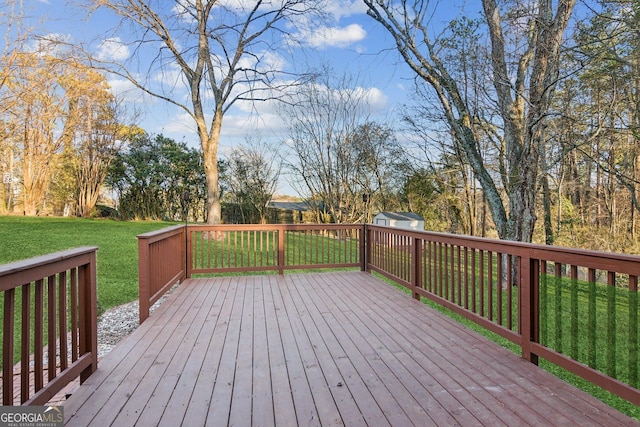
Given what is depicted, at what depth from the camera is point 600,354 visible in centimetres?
351

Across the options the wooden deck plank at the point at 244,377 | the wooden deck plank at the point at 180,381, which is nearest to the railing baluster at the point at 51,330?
the wooden deck plank at the point at 180,381

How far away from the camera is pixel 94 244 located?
8562 millimetres

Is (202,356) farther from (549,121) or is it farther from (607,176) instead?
(607,176)

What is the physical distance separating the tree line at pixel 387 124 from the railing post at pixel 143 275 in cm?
543

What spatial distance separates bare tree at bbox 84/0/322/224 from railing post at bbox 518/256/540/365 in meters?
7.77

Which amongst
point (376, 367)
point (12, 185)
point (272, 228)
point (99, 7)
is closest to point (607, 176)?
point (272, 228)

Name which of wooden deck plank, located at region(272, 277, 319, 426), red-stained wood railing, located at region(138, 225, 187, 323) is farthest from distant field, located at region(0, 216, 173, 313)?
wooden deck plank, located at region(272, 277, 319, 426)

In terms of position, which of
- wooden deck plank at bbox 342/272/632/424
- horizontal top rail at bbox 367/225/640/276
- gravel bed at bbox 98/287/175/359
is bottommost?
gravel bed at bbox 98/287/175/359

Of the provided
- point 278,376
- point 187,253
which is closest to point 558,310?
point 278,376

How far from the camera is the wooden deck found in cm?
178

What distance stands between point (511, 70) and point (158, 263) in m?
6.82

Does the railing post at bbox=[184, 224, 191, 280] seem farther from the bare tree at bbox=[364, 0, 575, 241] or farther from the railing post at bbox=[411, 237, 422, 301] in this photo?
the bare tree at bbox=[364, 0, 575, 241]

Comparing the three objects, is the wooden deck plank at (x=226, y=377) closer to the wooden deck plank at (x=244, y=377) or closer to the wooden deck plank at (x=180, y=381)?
the wooden deck plank at (x=244, y=377)

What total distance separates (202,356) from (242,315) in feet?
3.40
